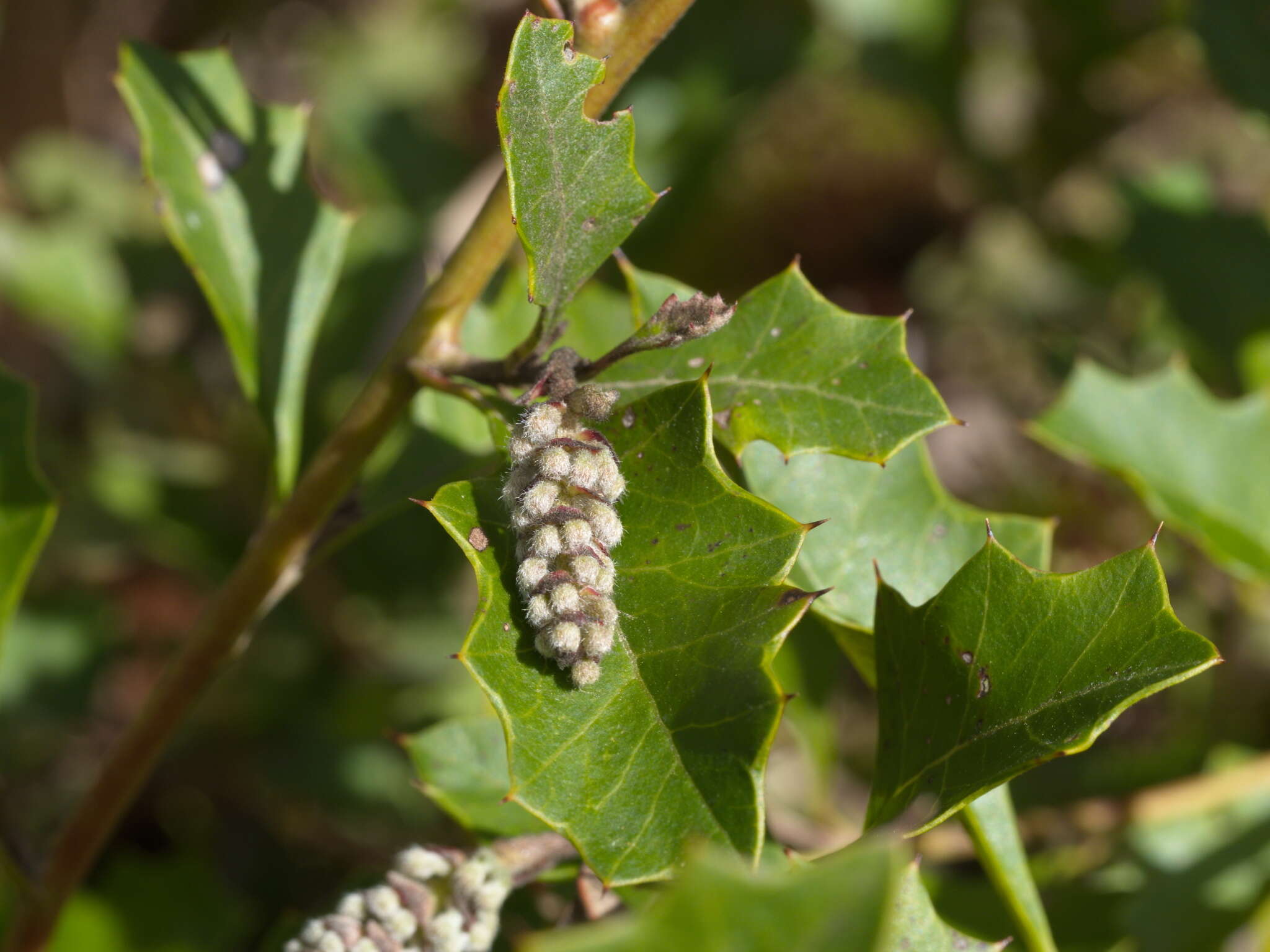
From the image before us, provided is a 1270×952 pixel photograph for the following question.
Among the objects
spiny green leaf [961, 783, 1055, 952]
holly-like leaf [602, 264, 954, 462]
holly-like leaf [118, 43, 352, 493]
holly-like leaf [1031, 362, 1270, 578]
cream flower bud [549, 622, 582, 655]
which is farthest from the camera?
holly-like leaf [1031, 362, 1270, 578]

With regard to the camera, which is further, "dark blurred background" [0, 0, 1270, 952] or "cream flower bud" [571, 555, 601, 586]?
"dark blurred background" [0, 0, 1270, 952]

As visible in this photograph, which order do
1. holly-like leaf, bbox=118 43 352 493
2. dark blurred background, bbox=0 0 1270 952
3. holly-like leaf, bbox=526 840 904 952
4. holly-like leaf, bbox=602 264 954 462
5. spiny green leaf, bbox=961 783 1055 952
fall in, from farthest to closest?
dark blurred background, bbox=0 0 1270 952 < holly-like leaf, bbox=118 43 352 493 < spiny green leaf, bbox=961 783 1055 952 < holly-like leaf, bbox=602 264 954 462 < holly-like leaf, bbox=526 840 904 952

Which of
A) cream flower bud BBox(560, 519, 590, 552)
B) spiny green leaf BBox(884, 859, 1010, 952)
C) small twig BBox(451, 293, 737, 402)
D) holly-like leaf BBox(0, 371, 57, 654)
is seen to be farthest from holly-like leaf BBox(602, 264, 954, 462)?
holly-like leaf BBox(0, 371, 57, 654)

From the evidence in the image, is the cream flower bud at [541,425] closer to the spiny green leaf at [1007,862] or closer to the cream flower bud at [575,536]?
the cream flower bud at [575,536]

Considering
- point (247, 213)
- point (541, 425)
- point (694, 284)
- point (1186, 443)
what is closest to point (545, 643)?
point (541, 425)

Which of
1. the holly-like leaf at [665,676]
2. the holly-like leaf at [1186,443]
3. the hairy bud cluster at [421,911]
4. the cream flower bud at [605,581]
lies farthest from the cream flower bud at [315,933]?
the holly-like leaf at [1186,443]

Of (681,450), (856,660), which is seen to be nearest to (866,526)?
(856,660)

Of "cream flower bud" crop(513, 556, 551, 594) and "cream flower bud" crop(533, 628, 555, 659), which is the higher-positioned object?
"cream flower bud" crop(513, 556, 551, 594)

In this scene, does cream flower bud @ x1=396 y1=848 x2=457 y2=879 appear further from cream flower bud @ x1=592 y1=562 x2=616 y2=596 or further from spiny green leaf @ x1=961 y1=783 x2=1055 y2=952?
spiny green leaf @ x1=961 y1=783 x2=1055 y2=952
